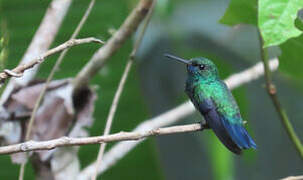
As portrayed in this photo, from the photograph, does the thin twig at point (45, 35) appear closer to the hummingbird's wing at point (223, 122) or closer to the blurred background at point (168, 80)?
the hummingbird's wing at point (223, 122)

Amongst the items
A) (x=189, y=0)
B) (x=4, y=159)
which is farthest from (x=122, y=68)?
(x=4, y=159)

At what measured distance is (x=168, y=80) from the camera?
2832mm

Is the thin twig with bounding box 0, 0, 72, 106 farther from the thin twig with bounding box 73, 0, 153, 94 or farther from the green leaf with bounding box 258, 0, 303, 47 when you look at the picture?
the green leaf with bounding box 258, 0, 303, 47

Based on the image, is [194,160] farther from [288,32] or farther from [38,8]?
[288,32]

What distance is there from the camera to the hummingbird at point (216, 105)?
1.41 metres

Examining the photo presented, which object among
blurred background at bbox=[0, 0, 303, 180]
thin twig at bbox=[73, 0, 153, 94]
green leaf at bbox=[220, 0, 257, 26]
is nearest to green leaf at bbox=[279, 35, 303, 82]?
green leaf at bbox=[220, 0, 257, 26]

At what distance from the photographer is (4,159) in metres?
2.83

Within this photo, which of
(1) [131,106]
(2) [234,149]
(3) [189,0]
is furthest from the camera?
(1) [131,106]

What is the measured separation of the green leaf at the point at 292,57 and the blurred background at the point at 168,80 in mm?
839

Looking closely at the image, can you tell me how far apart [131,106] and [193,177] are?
54 centimetres

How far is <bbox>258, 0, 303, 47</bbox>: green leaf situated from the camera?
3.38 ft

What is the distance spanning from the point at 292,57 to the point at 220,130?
329 mm

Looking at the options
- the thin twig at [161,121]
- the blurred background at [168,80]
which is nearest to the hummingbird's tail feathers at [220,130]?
the thin twig at [161,121]

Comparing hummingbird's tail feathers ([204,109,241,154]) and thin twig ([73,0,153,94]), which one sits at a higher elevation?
thin twig ([73,0,153,94])
